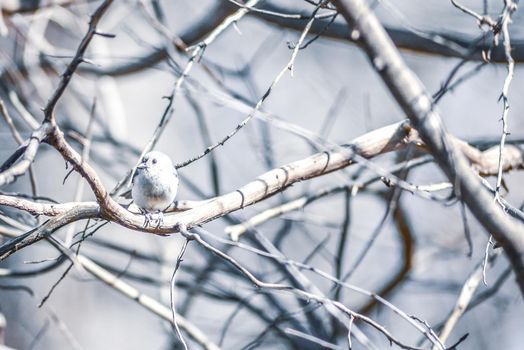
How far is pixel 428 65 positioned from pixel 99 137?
3.42 m

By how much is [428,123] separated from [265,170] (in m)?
2.84

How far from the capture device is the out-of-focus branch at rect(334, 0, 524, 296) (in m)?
1.91

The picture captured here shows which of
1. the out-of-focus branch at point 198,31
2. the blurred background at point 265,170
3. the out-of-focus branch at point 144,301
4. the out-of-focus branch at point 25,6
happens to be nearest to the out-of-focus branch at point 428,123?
the blurred background at point 265,170

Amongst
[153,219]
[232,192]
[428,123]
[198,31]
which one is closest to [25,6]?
[198,31]

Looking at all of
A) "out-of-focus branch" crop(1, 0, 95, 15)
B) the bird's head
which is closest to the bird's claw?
the bird's head

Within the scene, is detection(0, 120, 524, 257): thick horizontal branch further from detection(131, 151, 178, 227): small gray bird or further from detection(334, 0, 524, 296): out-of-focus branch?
detection(334, 0, 524, 296): out-of-focus branch

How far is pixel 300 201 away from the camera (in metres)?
3.75

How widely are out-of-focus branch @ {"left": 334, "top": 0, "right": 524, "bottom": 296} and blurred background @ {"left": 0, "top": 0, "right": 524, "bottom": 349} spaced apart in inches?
11.5

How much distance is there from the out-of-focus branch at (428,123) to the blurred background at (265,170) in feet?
0.96

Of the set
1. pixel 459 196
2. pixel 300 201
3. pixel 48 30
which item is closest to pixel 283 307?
pixel 300 201

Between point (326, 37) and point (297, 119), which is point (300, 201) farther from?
point (297, 119)

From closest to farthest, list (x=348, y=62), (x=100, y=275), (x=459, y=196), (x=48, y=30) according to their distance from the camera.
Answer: (x=459, y=196) < (x=100, y=275) < (x=348, y=62) < (x=48, y=30)

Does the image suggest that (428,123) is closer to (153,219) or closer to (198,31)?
(153,219)

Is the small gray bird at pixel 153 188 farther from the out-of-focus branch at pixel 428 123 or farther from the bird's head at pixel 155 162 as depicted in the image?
the out-of-focus branch at pixel 428 123
